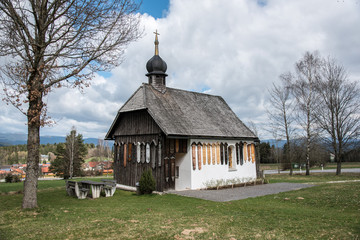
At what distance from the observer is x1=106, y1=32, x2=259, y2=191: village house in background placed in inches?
658

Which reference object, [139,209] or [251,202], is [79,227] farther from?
[251,202]

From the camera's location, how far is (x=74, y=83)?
1085 cm

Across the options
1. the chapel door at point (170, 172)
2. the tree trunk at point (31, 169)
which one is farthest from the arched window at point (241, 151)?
the tree trunk at point (31, 169)

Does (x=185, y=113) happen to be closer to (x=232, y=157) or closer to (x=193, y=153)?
(x=193, y=153)

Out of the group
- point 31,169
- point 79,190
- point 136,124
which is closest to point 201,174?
point 136,124

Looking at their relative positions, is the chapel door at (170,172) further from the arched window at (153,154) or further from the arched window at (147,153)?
the arched window at (147,153)

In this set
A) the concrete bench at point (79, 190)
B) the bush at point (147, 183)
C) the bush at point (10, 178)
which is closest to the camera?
the concrete bench at point (79, 190)

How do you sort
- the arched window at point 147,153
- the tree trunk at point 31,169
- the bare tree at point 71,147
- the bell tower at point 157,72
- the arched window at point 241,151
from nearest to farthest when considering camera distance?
the tree trunk at point 31,169 < the arched window at point 147,153 < the bell tower at point 157,72 < the arched window at point 241,151 < the bare tree at point 71,147

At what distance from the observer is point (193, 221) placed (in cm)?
875

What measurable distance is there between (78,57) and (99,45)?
0.97 metres

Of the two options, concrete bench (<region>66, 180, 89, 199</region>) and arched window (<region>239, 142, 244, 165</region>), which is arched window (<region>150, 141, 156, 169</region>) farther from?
arched window (<region>239, 142, 244, 165</region>)

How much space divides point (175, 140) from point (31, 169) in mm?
8187

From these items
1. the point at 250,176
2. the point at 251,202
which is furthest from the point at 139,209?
the point at 250,176

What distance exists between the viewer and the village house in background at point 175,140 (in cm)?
Result: 1672
